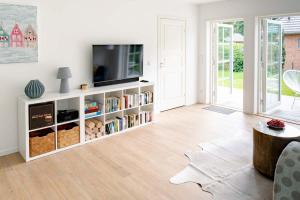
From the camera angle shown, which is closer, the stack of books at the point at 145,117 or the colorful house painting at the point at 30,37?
the colorful house painting at the point at 30,37

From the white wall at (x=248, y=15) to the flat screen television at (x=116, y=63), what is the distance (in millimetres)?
2073

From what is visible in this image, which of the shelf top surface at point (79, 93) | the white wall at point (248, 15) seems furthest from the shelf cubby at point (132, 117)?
the white wall at point (248, 15)

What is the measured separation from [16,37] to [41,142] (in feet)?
4.68

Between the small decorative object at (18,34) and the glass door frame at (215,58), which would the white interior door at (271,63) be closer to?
the glass door frame at (215,58)

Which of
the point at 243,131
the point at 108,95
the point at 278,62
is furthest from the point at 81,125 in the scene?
the point at 278,62

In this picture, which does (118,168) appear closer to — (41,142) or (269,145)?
(41,142)

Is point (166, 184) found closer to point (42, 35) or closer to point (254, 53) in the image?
point (42, 35)

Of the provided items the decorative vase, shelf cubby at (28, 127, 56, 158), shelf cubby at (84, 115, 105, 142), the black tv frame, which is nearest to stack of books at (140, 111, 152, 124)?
the black tv frame

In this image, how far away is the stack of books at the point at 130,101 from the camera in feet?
14.1

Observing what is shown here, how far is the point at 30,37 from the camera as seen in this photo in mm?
3510

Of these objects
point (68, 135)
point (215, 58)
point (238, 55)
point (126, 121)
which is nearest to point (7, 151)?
point (68, 135)

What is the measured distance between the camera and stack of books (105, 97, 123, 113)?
4.06 m

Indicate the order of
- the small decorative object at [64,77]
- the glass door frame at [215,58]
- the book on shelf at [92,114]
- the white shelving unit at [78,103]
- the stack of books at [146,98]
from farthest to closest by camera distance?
the glass door frame at [215,58]
the stack of books at [146,98]
the book on shelf at [92,114]
the small decorative object at [64,77]
the white shelving unit at [78,103]

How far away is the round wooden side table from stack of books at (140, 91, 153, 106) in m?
2.14
